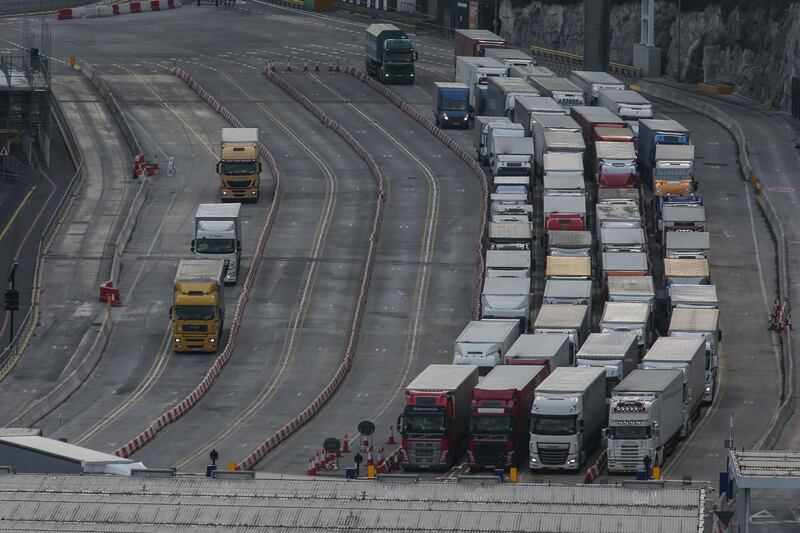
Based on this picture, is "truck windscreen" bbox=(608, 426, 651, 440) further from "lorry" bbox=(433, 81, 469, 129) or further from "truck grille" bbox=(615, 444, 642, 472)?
"lorry" bbox=(433, 81, 469, 129)

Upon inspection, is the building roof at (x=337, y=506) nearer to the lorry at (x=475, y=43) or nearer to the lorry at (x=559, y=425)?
the lorry at (x=559, y=425)

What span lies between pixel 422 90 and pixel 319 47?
27.7 meters

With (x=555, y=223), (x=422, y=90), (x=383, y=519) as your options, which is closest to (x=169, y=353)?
(x=555, y=223)

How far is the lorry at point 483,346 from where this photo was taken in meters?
91.2

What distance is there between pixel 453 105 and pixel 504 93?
6518 mm

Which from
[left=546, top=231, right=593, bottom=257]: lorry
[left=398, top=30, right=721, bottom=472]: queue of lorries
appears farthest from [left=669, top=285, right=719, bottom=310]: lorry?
[left=546, top=231, right=593, bottom=257]: lorry

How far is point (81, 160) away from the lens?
465 ft

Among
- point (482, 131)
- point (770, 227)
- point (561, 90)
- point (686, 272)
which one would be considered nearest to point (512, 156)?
point (482, 131)

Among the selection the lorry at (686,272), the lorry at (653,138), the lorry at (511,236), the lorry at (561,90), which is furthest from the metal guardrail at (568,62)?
the lorry at (686,272)

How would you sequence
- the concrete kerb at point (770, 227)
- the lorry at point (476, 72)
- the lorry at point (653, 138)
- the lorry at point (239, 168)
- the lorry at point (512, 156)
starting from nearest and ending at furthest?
the concrete kerb at point (770, 227)
the lorry at point (512, 156)
the lorry at point (653, 138)
the lorry at point (239, 168)
the lorry at point (476, 72)

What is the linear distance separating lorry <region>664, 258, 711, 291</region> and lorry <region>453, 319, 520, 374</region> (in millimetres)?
13404

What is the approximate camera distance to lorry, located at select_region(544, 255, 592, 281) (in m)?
105

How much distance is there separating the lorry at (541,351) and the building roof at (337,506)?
2877cm

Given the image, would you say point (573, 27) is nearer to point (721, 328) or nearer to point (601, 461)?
point (721, 328)
